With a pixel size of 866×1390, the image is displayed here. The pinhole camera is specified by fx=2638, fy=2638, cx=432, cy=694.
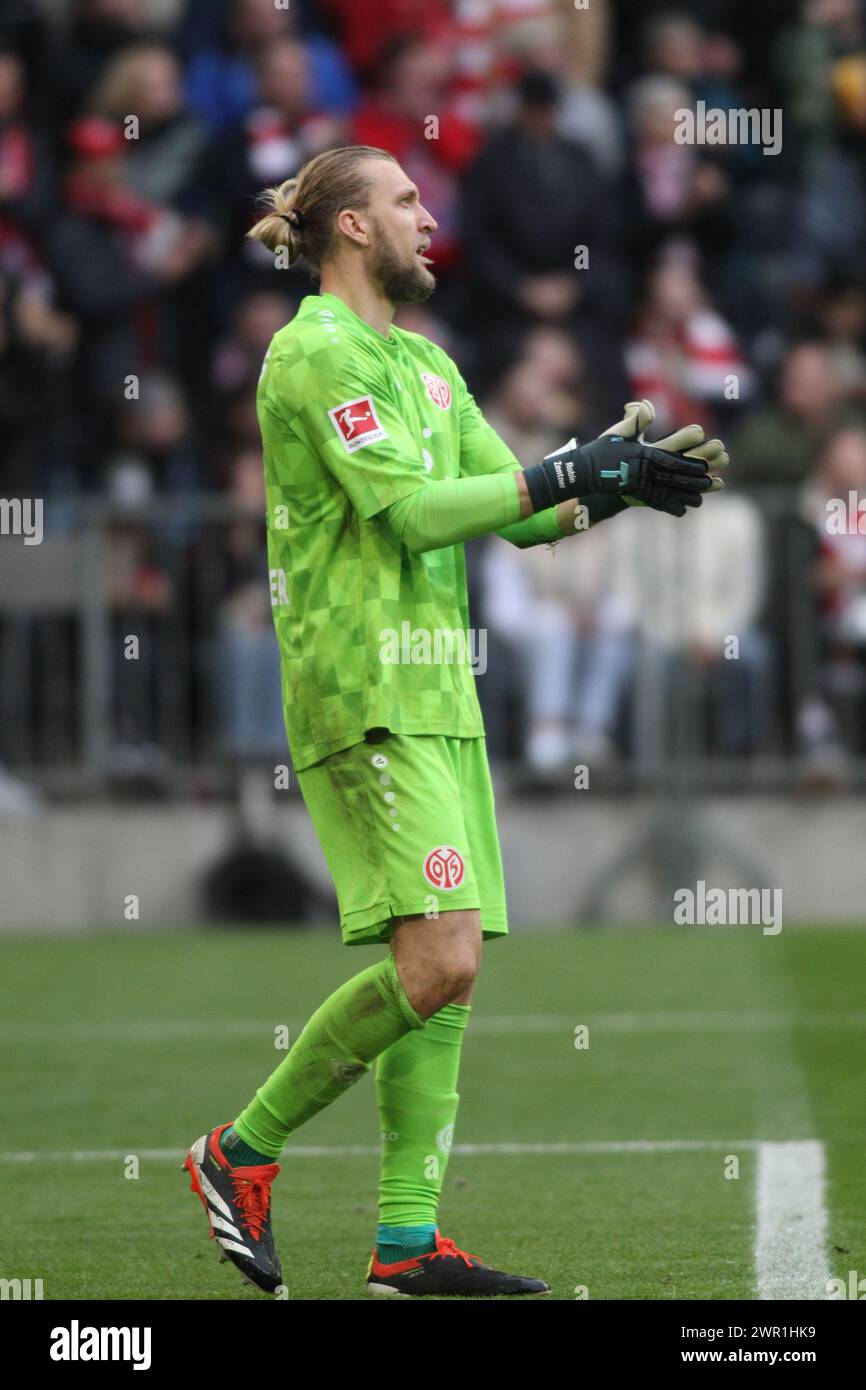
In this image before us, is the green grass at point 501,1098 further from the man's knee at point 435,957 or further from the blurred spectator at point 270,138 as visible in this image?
the blurred spectator at point 270,138

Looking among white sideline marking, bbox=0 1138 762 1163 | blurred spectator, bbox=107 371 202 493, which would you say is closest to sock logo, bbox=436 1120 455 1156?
white sideline marking, bbox=0 1138 762 1163

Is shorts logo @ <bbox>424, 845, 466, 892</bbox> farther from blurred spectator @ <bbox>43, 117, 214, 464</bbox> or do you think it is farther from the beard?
blurred spectator @ <bbox>43, 117, 214, 464</bbox>

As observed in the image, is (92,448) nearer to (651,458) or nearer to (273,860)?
(273,860)

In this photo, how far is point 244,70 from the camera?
1565 cm

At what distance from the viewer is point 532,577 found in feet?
44.1

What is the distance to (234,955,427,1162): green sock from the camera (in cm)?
536

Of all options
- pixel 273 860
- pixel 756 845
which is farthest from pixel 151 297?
pixel 756 845

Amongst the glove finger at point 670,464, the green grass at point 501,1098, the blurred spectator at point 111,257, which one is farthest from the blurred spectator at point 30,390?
the glove finger at point 670,464

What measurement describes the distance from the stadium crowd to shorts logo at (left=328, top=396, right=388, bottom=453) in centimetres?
802

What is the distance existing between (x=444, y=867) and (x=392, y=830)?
0.13 m

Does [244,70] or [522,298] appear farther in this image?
[244,70]

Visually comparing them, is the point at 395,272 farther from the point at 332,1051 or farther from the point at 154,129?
the point at 154,129

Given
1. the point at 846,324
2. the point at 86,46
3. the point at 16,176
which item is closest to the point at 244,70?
the point at 86,46
